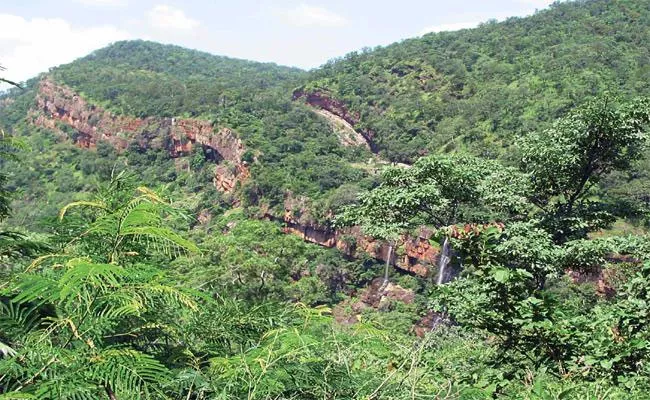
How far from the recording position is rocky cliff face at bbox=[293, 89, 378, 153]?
6223cm

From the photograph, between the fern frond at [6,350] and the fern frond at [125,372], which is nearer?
the fern frond at [125,372]

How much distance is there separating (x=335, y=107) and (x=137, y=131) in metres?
25.3

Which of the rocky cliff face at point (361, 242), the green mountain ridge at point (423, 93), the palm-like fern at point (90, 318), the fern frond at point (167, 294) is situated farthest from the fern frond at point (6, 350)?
the green mountain ridge at point (423, 93)

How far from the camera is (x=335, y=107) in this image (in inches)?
2709

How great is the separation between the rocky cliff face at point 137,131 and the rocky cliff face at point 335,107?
1615 centimetres

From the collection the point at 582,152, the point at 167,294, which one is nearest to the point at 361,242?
the point at 582,152

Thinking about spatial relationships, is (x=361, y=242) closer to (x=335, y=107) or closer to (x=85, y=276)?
(x=335, y=107)

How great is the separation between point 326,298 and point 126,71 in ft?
234

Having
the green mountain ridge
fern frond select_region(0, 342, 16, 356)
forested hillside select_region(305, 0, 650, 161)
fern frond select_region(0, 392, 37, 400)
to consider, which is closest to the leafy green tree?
fern frond select_region(0, 342, 16, 356)

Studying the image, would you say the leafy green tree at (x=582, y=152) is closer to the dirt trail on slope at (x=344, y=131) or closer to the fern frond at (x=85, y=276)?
the fern frond at (x=85, y=276)

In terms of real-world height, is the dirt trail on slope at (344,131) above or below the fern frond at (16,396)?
above

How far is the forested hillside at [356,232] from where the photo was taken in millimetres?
1686

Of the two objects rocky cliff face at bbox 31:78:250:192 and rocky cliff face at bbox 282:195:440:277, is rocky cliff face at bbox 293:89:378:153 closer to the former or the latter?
rocky cliff face at bbox 31:78:250:192

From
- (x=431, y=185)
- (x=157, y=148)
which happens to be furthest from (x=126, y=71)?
(x=431, y=185)
